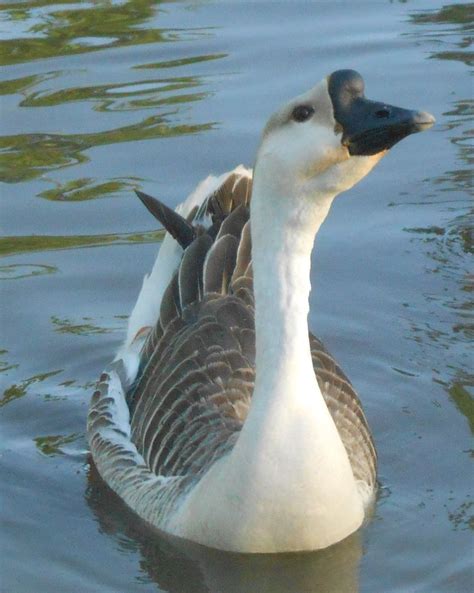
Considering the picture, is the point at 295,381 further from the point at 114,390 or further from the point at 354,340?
the point at 354,340

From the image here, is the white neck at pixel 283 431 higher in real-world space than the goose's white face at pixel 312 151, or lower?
lower

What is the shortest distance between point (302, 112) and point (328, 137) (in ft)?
0.54

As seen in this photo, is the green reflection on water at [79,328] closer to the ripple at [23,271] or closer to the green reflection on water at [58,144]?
the ripple at [23,271]

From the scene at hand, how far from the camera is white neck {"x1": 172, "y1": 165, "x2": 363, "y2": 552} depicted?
19.3 feet

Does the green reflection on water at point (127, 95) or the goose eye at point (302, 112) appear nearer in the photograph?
the goose eye at point (302, 112)

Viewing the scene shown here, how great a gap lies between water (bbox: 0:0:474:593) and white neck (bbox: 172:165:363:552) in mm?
214

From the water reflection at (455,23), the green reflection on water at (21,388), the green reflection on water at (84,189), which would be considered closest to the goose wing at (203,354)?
the green reflection on water at (21,388)

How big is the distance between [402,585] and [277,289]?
1370 millimetres

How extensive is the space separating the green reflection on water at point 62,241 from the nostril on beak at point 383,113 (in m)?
4.48

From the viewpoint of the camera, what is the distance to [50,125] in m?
11.7

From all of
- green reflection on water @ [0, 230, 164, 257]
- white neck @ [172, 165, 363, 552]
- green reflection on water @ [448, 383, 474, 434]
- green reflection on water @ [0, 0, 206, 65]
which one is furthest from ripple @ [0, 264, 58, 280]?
green reflection on water @ [0, 0, 206, 65]

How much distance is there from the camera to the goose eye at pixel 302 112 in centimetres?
571

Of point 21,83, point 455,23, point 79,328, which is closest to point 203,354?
point 79,328

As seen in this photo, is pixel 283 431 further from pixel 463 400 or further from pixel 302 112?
pixel 463 400
